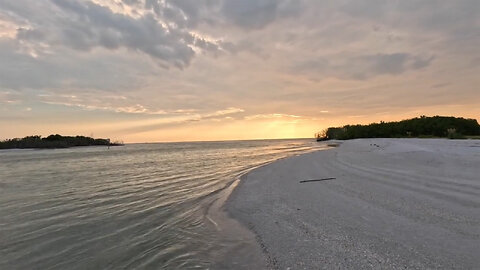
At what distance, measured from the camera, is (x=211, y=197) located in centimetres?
1156

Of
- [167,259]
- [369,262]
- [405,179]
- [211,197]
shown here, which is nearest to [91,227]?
[167,259]

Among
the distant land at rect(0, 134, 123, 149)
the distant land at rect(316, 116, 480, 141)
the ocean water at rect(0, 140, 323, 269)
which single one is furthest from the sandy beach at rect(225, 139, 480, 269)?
the distant land at rect(0, 134, 123, 149)

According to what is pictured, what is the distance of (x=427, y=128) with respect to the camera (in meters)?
46.3

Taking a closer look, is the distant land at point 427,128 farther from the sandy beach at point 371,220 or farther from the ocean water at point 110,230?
the ocean water at point 110,230

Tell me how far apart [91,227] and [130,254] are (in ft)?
8.80

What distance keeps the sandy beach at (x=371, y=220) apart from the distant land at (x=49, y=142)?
105002mm

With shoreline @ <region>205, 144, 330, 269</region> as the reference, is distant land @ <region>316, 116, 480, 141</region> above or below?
above

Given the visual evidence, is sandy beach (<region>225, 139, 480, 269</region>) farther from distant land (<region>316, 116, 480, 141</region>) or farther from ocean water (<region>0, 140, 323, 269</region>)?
distant land (<region>316, 116, 480, 141</region>)

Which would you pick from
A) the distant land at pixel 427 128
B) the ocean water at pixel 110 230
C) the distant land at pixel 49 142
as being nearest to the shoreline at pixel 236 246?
the ocean water at pixel 110 230

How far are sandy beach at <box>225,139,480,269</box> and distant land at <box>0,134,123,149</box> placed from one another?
10500cm

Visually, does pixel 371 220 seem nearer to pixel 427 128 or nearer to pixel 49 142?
pixel 427 128

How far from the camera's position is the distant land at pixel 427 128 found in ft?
135

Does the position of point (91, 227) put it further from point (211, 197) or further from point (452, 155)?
point (452, 155)

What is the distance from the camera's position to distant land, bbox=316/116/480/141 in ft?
135
